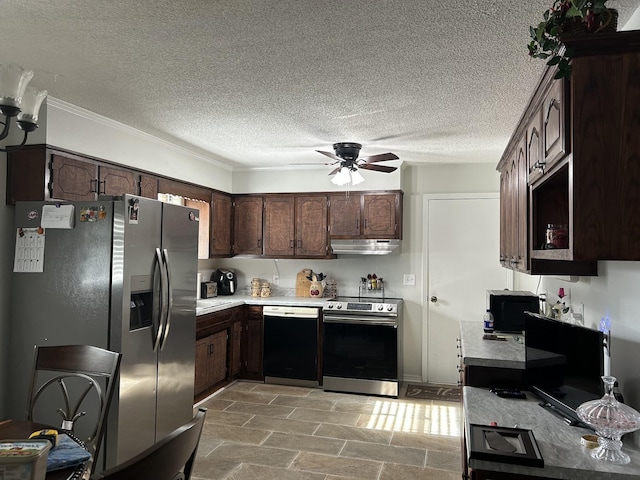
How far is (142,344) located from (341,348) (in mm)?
2455

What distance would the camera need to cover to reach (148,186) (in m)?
4.10

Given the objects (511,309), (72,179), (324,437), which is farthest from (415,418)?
(72,179)

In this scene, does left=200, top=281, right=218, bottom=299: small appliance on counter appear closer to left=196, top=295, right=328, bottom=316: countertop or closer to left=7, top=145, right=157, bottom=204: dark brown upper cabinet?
left=196, top=295, right=328, bottom=316: countertop

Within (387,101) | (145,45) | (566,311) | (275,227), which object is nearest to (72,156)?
(145,45)

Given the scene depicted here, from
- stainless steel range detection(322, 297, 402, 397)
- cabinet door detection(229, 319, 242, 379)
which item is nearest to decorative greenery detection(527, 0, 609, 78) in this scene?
stainless steel range detection(322, 297, 402, 397)

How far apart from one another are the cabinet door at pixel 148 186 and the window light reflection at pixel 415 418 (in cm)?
282

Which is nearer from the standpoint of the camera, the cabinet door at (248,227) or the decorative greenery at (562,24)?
the decorative greenery at (562,24)

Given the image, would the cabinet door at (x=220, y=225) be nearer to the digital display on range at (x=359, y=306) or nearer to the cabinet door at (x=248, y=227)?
the cabinet door at (x=248, y=227)

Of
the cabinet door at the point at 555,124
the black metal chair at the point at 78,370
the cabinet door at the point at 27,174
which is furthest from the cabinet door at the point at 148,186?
the cabinet door at the point at 555,124

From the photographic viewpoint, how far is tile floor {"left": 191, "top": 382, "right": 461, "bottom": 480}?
10.5ft

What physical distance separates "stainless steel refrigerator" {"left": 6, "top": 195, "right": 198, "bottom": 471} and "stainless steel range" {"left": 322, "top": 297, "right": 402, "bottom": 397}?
209cm

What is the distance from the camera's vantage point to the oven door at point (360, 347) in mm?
4891

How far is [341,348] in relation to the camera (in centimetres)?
502

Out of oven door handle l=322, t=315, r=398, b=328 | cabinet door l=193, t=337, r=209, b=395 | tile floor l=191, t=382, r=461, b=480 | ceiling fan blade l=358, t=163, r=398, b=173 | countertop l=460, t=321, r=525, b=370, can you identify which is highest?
ceiling fan blade l=358, t=163, r=398, b=173
